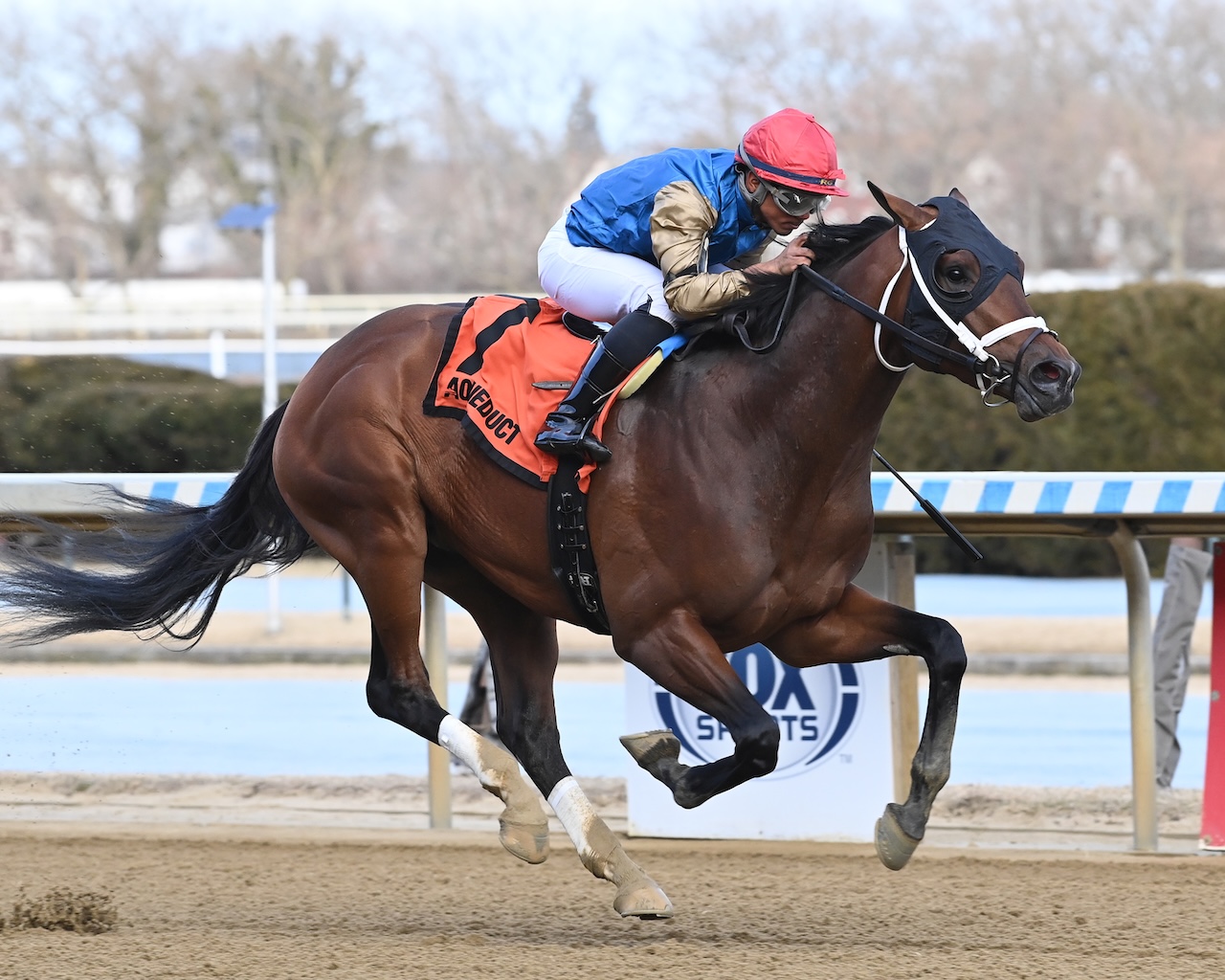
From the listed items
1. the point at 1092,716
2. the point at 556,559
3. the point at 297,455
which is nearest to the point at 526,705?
the point at 556,559

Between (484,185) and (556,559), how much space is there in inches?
1507

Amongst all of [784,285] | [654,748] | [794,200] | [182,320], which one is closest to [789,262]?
[784,285]

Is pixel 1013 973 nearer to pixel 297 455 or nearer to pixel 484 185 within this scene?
pixel 297 455

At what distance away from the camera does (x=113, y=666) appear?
446 inches

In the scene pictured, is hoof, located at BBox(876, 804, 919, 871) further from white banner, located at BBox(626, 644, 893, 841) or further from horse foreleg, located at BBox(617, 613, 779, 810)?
white banner, located at BBox(626, 644, 893, 841)

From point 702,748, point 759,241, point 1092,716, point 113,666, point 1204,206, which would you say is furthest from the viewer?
point 1204,206

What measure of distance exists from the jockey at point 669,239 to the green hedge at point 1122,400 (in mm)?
10501

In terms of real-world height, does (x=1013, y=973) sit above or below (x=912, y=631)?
below

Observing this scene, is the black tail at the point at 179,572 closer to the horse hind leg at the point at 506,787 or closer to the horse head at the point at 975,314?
the horse hind leg at the point at 506,787

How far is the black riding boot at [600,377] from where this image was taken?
13.4ft

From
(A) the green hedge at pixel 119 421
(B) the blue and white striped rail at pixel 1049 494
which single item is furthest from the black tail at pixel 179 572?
(A) the green hedge at pixel 119 421

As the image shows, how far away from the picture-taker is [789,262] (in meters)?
4.05

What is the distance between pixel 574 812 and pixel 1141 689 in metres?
2.22

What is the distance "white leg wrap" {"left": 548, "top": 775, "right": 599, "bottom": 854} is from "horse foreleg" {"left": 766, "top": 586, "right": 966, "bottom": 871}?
0.64 m
